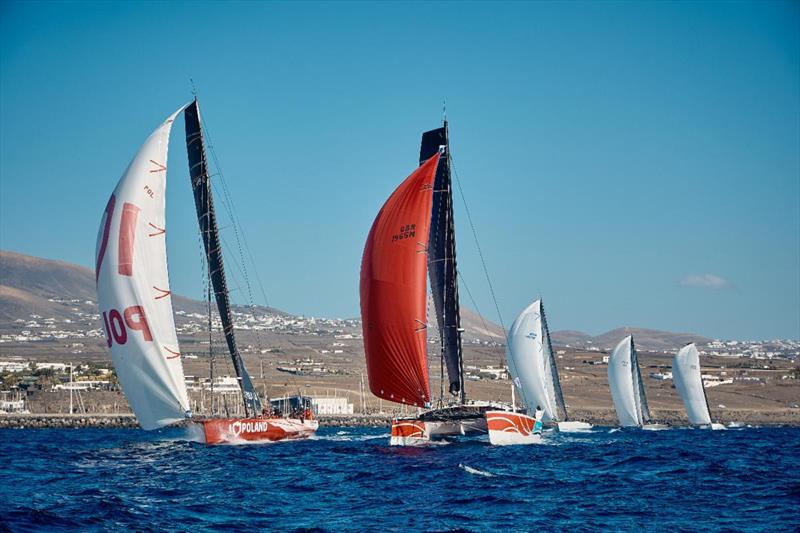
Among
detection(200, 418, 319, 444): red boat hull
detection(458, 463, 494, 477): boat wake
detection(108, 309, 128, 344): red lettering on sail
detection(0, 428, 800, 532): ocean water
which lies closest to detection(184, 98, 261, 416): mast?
detection(200, 418, 319, 444): red boat hull

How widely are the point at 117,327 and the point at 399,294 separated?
1234 cm

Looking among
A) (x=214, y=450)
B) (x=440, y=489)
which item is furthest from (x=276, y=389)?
(x=440, y=489)

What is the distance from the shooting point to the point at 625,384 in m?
99.4

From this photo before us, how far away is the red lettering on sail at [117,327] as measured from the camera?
4803 cm

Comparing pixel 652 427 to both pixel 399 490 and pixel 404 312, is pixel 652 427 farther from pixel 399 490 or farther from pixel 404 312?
pixel 399 490

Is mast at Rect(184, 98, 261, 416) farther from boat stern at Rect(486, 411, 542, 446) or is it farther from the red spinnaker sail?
boat stern at Rect(486, 411, 542, 446)

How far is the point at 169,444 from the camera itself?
58812 mm

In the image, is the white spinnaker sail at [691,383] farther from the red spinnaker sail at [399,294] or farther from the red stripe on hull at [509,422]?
the red spinnaker sail at [399,294]

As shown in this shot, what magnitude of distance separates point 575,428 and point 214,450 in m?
43.2

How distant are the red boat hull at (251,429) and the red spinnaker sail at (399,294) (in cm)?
862

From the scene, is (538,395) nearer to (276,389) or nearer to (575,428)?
(575,428)

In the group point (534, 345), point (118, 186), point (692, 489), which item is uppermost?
point (118, 186)

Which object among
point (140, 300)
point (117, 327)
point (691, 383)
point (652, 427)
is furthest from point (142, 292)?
point (691, 383)

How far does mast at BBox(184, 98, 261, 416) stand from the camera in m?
60.6
